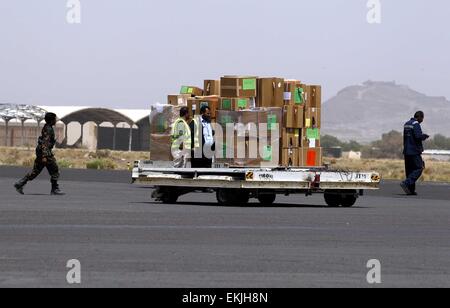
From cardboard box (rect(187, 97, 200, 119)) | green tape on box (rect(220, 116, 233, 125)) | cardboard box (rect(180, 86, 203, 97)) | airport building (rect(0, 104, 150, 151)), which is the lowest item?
airport building (rect(0, 104, 150, 151))

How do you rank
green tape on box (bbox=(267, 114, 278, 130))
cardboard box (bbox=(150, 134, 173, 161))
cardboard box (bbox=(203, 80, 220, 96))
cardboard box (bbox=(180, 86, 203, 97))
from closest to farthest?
green tape on box (bbox=(267, 114, 278, 130)) → cardboard box (bbox=(150, 134, 173, 161)) → cardboard box (bbox=(203, 80, 220, 96)) → cardboard box (bbox=(180, 86, 203, 97))

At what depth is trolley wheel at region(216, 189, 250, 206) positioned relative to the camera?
25.7 m

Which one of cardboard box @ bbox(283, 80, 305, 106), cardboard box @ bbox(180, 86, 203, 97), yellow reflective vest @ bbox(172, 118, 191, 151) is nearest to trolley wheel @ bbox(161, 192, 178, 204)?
yellow reflective vest @ bbox(172, 118, 191, 151)

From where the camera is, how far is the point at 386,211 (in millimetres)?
24781

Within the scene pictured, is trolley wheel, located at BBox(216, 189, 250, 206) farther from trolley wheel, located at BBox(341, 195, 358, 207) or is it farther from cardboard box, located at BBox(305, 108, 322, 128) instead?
cardboard box, located at BBox(305, 108, 322, 128)

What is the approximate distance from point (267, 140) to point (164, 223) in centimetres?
709

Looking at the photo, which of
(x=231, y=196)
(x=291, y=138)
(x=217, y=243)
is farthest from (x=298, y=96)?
(x=217, y=243)

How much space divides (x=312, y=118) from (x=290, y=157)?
115 centimetres

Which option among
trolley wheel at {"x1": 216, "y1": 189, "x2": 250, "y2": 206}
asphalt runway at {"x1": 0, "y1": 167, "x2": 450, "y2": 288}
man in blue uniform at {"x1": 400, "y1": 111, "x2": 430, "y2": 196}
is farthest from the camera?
man in blue uniform at {"x1": 400, "y1": 111, "x2": 430, "y2": 196}

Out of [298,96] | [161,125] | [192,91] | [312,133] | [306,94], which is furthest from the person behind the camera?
[192,91]

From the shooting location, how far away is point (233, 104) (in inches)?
1060

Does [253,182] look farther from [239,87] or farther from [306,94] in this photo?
[306,94]

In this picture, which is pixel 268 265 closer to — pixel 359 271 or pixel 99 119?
pixel 359 271
